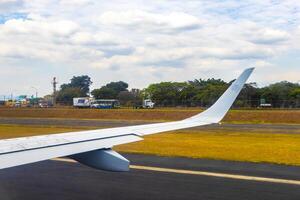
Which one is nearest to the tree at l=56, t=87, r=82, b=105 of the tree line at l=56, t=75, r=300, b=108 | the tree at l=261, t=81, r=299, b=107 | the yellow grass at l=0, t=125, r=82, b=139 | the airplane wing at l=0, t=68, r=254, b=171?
the tree line at l=56, t=75, r=300, b=108

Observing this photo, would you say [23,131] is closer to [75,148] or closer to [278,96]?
[75,148]

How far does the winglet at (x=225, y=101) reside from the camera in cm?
828

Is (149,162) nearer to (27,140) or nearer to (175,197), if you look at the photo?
(175,197)

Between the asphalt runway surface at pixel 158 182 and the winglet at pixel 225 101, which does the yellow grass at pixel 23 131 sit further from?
the winglet at pixel 225 101

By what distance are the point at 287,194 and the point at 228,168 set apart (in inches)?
118

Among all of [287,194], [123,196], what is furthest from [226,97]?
[123,196]

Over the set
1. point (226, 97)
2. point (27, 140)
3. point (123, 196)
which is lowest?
point (123, 196)

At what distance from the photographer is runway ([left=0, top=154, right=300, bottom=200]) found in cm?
822

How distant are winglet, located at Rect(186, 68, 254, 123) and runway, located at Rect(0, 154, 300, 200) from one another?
1448 millimetres

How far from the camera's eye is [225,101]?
8.82 metres

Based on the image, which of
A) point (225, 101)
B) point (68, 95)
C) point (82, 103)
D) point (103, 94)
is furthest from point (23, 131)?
point (68, 95)

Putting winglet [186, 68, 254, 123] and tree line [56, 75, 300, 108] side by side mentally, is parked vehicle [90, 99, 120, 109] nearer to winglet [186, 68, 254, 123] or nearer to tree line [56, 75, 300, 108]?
tree line [56, 75, 300, 108]

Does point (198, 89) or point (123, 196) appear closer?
point (123, 196)

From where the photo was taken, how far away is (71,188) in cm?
888
